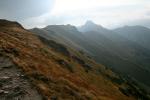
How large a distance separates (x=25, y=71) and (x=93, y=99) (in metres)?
15.9

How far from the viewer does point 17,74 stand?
3559 centimetres

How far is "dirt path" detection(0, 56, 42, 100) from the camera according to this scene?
101 ft

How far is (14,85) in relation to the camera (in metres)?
33.0

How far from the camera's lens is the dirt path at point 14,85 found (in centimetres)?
3077

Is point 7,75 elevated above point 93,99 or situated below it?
above

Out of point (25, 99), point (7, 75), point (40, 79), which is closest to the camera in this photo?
point (25, 99)

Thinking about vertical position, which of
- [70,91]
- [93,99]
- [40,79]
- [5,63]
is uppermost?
[5,63]

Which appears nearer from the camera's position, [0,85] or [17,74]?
[0,85]

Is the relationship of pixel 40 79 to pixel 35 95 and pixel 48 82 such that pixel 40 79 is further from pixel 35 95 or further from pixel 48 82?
pixel 35 95

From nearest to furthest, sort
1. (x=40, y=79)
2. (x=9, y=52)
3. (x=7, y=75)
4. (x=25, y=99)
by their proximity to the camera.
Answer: (x=25, y=99) → (x=7, y=75) → (x=40, y=79) → (x=9, y=52)

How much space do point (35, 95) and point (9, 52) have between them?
1556 centimetres

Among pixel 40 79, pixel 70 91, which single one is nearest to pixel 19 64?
pixel 40 79

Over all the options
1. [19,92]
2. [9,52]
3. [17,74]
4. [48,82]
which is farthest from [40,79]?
[9,52]

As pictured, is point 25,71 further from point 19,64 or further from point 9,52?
point 9,52
